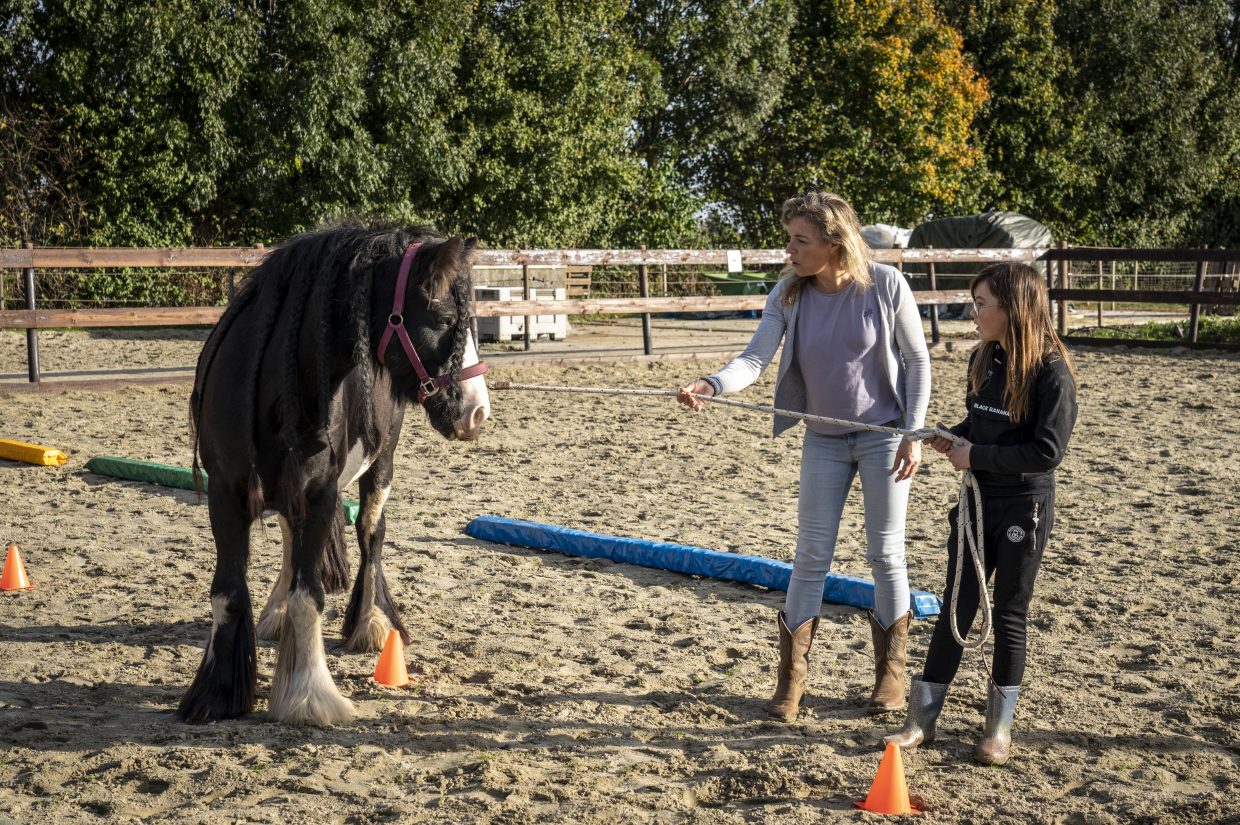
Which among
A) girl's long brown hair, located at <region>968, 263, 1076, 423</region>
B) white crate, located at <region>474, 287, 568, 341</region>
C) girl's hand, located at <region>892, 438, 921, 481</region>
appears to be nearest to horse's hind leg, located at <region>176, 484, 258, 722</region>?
girl's hand, located at <region>892, 438, 921, 481</region>

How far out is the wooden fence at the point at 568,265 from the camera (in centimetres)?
1138

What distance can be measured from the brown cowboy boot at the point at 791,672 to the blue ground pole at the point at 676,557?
0.98 metres

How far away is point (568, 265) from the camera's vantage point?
45.3 ft

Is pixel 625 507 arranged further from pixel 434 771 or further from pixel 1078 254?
pixel 1078 254

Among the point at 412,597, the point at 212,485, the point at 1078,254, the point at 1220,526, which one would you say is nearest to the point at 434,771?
the point at 212,485

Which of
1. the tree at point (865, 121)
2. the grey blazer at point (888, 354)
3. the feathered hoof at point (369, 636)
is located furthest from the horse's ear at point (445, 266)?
the tree at point (865, 121)

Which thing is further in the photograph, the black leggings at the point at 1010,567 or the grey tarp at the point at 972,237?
the grey tarp at the point at 972,237

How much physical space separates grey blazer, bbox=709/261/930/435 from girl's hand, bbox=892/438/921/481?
66mm

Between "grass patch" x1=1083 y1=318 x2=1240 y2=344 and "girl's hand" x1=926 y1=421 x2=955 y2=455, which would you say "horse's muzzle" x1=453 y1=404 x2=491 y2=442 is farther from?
"grass patch" x1=1083 y1=318 x2=1240 y2=344

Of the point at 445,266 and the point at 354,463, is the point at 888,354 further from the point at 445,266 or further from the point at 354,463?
the point at 354,463

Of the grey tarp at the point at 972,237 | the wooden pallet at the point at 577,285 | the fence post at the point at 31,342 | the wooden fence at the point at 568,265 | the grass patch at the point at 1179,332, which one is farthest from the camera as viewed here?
the wooden pallet at the point at 577,285

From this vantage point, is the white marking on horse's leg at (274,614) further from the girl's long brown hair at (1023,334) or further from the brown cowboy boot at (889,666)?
the girl's long brown hair at (1023,334)

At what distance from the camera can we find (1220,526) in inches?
244

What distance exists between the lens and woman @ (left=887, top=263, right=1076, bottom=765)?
330 cm
